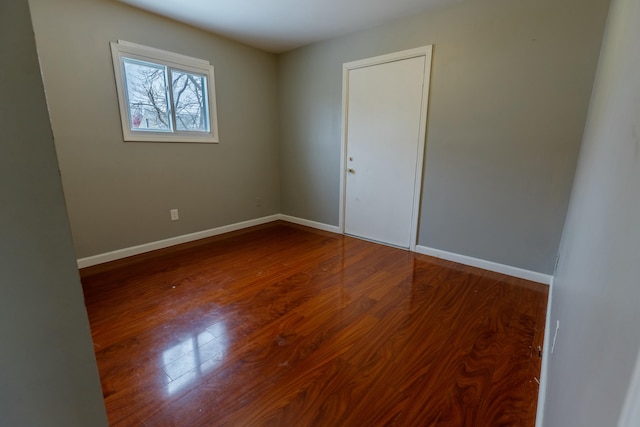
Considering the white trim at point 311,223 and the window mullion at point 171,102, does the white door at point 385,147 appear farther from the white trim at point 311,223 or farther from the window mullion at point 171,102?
the window mullion at point 171,102

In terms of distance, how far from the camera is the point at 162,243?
10.4 ft

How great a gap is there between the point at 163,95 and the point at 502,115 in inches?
127

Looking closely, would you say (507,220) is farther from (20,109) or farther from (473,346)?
(20,109)

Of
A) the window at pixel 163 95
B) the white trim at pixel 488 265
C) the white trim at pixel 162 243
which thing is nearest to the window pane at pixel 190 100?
the window at pixel 163 95

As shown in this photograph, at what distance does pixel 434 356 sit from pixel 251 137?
3.30 m

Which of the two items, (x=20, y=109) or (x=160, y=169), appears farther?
(x=160, y=169)

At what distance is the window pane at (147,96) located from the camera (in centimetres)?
278

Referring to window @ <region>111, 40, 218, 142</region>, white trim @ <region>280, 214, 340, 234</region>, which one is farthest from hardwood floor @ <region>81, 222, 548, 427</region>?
window @ <region>111, 40, 218, 142</region>

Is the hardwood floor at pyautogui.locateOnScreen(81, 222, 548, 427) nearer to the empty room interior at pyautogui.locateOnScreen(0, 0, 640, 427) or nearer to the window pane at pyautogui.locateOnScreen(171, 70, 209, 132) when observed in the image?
the empty room interior at pyautogui.locateOnScreen(0, 0, 640, 427)

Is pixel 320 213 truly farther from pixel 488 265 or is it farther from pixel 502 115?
pixel 502 115

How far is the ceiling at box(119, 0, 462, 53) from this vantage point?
2.54 m

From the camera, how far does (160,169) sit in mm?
3062

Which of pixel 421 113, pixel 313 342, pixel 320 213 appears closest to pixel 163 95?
pixel 320 213

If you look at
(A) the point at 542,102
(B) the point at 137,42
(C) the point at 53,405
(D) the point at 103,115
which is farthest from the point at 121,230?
(A) the point at 542,102
